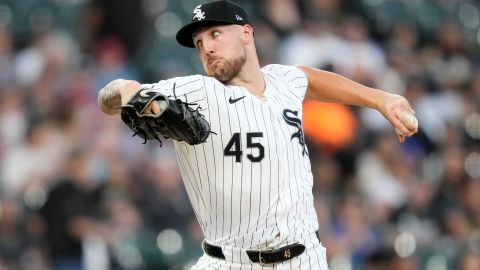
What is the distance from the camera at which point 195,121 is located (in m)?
3.53

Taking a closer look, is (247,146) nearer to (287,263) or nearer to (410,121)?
(287,263)

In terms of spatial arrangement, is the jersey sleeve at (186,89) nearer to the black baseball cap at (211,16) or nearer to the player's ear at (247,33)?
the black baseball cap at (211,16)

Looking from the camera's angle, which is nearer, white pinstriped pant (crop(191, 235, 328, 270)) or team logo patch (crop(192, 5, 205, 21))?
white pinstriped pant (crop(191, 235, 328, 270))

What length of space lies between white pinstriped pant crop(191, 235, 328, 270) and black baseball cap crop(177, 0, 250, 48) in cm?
98

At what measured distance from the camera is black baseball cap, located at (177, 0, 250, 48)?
4078mm

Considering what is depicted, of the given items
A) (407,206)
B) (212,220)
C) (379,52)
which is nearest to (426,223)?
(407,206)

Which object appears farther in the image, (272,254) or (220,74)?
(220,74)

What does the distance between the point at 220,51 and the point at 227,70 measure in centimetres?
9

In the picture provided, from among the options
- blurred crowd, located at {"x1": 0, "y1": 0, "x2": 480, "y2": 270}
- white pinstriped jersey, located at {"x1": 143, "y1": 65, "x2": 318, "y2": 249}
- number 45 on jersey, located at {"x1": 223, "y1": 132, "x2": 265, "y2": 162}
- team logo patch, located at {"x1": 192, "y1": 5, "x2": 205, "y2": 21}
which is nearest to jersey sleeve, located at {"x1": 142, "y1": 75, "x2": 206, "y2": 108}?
white pinstriped jersey, located at {"x1": 143, "y1": 65, "x2": 318, "y2": 249}

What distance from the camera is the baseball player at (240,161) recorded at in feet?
12.7

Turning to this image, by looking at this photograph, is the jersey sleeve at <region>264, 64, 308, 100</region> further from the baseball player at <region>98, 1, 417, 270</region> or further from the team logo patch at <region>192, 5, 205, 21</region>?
the team logo patch at <region>192, 5, 205, 21</region>

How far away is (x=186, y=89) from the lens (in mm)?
3824

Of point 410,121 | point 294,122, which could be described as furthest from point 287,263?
point 410,121

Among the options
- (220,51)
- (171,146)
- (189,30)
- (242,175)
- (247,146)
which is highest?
(189,30)
